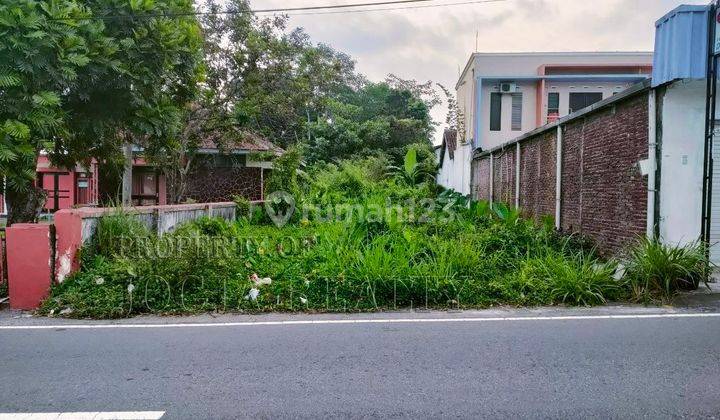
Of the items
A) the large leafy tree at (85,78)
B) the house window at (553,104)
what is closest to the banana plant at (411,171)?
the house window at (553,104)

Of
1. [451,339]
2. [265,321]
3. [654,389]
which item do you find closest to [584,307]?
[451,339]

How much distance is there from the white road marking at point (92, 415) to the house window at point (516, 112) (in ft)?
65.0

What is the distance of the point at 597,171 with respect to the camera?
918 cm

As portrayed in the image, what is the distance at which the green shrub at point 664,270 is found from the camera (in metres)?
6.93

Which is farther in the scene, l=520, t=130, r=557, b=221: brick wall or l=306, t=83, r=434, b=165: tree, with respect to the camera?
l=306, t=83, r=434, b=165: tree

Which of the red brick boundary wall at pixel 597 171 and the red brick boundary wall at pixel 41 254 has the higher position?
the red brick boundary wall at pixel 597 171

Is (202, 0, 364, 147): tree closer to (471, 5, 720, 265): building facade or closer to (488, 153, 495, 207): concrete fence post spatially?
(488, 153, 495, 207): concrete fence post

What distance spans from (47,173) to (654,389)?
23008mm

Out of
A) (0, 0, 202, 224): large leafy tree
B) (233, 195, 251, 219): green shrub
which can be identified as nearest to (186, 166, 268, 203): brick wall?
(233, 195, 251, 219): green shrub

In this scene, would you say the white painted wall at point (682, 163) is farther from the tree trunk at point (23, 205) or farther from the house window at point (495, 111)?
the house window at point (495, 111)

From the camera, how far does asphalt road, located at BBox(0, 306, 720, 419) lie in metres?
3.43

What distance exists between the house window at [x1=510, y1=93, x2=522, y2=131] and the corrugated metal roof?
44.4 feet

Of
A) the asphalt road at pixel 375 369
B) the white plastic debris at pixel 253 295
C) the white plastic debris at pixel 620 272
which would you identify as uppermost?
the white plastic debris at pixel 620 272

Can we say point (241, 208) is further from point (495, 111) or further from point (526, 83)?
point (526, 83)
